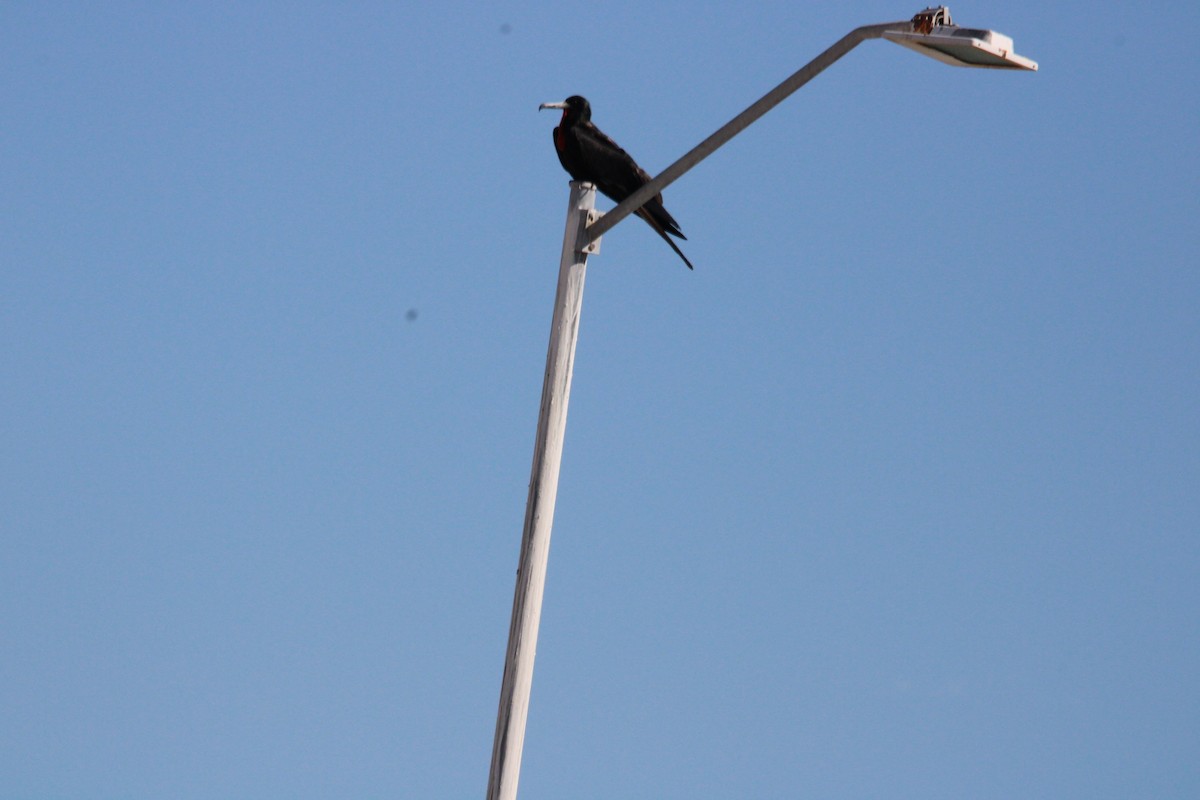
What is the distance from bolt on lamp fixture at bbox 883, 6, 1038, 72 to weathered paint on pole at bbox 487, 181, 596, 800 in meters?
1.82

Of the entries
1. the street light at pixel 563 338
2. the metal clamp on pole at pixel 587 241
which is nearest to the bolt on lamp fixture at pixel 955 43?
the street light at pixel 563 338

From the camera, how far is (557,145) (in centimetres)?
923

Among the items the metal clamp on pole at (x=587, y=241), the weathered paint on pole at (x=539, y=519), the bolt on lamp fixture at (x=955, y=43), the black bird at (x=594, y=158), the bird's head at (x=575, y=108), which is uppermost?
the bird's head at (x=575, y=108)

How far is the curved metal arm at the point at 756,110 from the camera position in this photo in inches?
242

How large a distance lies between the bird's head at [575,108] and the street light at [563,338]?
1957 mm

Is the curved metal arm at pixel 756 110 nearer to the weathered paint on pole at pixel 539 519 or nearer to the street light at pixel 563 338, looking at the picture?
the street light at pixel 563 338

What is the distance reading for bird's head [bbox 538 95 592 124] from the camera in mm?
9130

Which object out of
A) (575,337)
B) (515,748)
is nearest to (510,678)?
(515,748)

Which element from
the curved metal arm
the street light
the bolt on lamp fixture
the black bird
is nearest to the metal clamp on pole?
the street light

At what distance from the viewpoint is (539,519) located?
22.3ft

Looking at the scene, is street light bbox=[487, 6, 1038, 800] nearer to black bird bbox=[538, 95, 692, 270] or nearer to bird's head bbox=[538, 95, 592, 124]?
black bird bbox=[538, 95, 692, 270]

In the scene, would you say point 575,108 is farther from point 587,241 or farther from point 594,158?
point 587,241

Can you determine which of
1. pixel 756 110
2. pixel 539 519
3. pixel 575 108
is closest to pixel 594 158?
pixel 575 108

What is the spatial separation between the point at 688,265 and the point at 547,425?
1.55m
